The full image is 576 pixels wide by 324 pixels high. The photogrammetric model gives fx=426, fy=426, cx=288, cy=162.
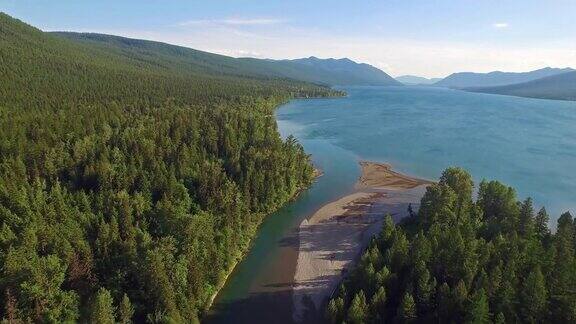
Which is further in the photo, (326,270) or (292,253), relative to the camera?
(292,253)

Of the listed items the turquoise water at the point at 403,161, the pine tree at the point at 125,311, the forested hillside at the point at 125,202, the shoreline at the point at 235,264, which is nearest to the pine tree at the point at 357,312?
the turquoise water at the point at 403,161

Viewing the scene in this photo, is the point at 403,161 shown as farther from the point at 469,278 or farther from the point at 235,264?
the point at 469,278

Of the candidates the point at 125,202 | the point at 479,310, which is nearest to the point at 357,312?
the point at 479,310

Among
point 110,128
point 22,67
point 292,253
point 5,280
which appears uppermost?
point 22,67

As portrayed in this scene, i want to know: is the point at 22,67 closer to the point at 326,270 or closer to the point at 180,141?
the point at 180,141

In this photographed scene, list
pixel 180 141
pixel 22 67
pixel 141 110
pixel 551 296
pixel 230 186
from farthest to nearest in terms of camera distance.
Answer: pixel 22 67 → pixel 141 110 → pixel 180 141 → pixel 230 186 → pixel 551 296

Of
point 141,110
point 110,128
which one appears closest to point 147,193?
point 110,128

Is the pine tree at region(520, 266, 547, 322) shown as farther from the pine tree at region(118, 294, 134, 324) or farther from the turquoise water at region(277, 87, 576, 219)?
the turquoise water at region(277, 87, 576, 219)
